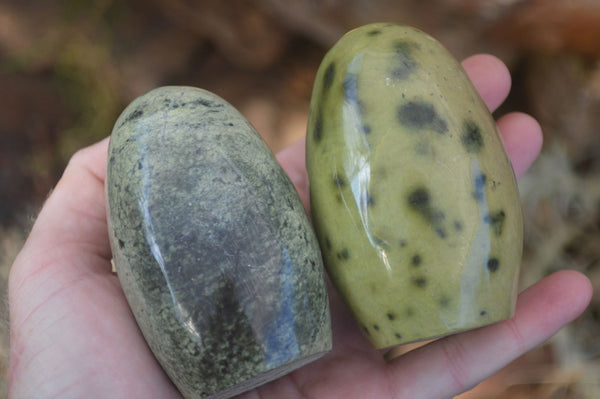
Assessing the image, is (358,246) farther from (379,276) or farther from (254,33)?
(254,33)

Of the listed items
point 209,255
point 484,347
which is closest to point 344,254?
point 209,255

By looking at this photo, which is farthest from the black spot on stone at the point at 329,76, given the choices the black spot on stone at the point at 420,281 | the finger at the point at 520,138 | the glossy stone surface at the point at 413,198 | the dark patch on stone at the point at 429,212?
the finger at the point at 520,138

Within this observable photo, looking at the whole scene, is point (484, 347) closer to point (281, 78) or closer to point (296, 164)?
point (296, 164)

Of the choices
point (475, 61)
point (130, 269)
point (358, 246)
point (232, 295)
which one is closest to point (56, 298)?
point (130, 269)

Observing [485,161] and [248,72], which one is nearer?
[485,161]

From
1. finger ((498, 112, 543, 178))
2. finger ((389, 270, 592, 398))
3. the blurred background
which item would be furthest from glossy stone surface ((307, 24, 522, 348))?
the blurred background

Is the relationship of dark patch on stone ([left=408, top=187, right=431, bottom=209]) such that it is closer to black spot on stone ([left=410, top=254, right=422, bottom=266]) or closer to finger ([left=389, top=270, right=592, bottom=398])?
black spot on stone ([left=410, top=254, right=422, bottom=266])

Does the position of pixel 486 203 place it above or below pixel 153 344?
above

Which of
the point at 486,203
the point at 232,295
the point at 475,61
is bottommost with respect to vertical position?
the point at 232,295
